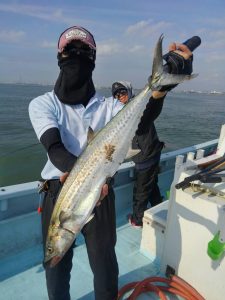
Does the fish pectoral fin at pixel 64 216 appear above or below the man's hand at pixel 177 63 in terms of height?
below

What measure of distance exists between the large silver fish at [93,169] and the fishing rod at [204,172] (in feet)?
3.54

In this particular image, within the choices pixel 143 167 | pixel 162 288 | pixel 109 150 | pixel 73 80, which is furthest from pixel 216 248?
pixel 143 167

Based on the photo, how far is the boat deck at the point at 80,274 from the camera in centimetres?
327

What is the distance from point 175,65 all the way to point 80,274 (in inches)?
101

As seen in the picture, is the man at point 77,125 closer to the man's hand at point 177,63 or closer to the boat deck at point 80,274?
the man's hand at point 177,63

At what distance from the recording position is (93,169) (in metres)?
2.09

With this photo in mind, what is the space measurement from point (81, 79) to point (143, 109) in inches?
23.4

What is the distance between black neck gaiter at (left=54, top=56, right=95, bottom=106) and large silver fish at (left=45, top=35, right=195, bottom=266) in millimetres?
469

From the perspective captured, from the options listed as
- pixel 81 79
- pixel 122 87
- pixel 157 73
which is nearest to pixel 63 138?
pixel 81 79

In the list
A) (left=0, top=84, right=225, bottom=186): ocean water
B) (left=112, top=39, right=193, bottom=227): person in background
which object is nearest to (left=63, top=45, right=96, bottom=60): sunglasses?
(left=112, top=39, right=193, bottom=227): person in background

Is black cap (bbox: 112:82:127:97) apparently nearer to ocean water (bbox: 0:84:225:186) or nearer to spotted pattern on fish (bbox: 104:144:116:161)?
spotted pattern on fish (bbox: 104:144:116:161)

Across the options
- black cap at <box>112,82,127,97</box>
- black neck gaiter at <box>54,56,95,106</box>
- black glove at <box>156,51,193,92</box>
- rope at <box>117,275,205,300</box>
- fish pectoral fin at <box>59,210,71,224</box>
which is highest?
black glove at <box>156,51,193,92</box>

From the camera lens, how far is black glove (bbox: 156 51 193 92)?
2235 millimetres

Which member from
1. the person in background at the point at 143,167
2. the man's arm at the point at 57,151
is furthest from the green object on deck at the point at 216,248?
the person in background at the point at 143,167
